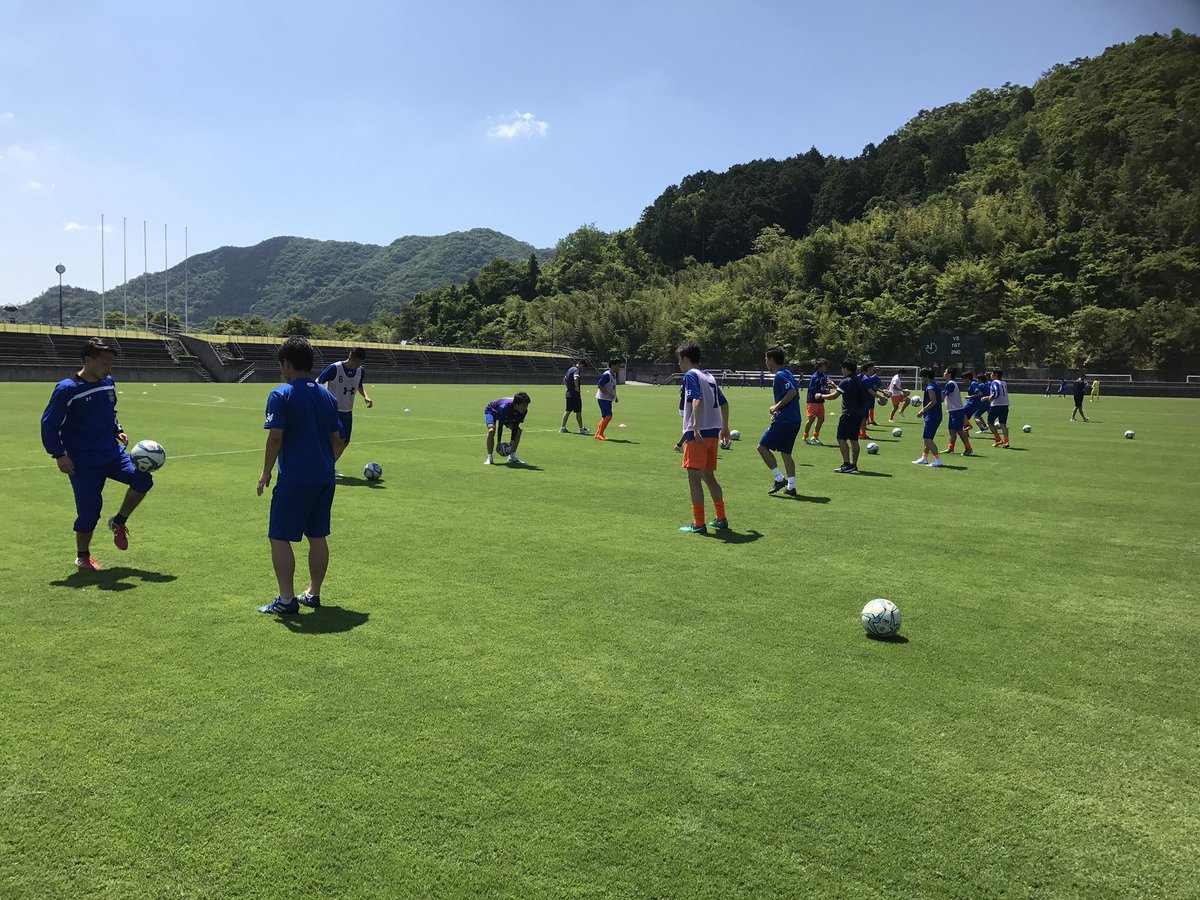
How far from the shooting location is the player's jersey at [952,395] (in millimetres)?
17875

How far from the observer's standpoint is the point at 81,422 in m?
7.24

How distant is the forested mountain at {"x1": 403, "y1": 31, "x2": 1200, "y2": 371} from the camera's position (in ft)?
231

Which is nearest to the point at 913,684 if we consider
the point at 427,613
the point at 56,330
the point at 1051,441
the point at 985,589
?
the point at 985,589

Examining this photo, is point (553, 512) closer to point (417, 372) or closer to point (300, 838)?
point (300, 838)

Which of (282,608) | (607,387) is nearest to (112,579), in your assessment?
(282,608)

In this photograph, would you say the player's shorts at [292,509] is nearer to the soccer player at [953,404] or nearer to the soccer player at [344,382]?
the soccer player at [344,382]

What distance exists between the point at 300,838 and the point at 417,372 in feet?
220

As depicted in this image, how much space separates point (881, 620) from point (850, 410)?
9592 millimetres

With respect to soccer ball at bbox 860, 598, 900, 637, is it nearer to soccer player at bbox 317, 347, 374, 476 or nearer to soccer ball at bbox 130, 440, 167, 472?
soccer ball at bbox 130, 440, 167, 472

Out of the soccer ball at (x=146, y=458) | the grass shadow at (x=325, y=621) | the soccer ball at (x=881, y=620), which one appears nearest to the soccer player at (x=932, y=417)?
the soccer ball at (x=881, y=620)

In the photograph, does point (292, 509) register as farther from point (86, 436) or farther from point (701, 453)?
point (701, 453)

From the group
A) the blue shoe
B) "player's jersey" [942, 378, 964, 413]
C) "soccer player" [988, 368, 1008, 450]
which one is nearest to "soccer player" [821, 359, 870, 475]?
"player's jersey" [942, 378, 964, 413]

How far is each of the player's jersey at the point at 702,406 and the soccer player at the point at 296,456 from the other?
14.6ft

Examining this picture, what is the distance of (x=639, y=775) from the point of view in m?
3.80
